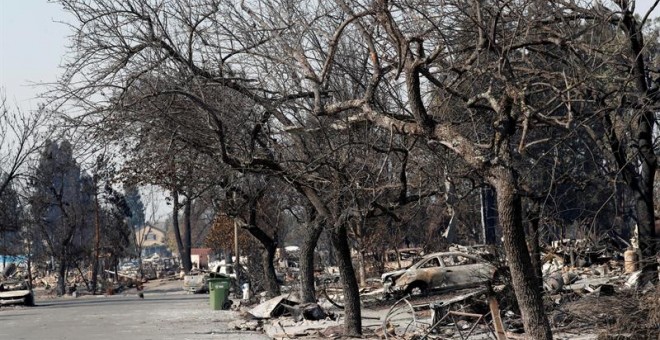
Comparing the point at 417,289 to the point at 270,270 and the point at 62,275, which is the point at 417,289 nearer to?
the point at 270,270

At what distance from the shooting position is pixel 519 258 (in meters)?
12.6

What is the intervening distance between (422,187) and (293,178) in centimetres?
244

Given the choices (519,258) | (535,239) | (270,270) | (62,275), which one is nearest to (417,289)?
(270,270)

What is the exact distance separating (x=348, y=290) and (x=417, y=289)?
10451 millimetres

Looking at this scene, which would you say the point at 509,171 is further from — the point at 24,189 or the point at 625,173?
the point at 24,189

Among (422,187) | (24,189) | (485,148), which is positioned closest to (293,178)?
(422,187)

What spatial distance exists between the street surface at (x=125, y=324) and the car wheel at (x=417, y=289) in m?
5.35

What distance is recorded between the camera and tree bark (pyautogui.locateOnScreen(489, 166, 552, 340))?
40.6 feet

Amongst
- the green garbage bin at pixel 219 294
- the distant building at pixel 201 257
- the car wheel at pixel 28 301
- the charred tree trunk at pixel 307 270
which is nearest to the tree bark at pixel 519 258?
the charred tree trunk at pixel 307 270

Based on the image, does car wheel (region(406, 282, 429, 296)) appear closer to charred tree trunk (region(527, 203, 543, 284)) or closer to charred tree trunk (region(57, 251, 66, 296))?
charred tree trunk (region(527, 203, 543, 284))

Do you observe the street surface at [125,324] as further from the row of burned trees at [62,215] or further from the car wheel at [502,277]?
the row of burned trees at [62,215]

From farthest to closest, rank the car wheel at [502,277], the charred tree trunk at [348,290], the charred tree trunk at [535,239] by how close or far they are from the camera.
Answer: the charred tree trunk at [348,290] < the charred tree trunk at [535,239] < the car wheel at [502,277]

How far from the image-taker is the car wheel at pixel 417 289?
30.6 m

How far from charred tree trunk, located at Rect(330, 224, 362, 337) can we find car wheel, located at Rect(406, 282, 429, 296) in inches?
385
